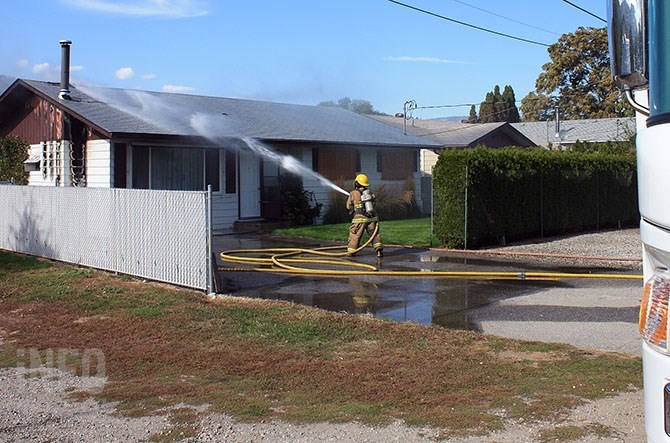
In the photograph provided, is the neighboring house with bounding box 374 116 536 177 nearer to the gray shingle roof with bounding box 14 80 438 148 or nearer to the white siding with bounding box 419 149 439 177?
the white siding with bounding box 419 149 439 177

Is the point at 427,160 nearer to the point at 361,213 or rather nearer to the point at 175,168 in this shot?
the point at 175,168

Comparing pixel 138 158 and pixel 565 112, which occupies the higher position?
pixel 565 112

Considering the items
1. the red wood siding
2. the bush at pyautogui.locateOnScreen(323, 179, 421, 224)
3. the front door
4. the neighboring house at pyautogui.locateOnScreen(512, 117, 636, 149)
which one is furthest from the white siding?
→ the red wood siding

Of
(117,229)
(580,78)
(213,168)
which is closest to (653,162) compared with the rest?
(117,229)

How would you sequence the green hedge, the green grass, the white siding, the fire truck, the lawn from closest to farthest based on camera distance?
the fire truck
the lawn
the green hedge
the green grass
the white siding

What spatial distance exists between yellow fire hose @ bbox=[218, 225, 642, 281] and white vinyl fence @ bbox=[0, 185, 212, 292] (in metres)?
1.83

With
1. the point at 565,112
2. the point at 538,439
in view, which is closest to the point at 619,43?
the point at 538,439

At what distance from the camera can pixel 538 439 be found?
4.95 metres

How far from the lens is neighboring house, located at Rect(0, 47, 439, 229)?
1953cm

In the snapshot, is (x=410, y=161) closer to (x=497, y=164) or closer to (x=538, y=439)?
(x=497, y=164)

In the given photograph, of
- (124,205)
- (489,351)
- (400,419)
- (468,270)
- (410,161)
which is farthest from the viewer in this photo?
(410,161)

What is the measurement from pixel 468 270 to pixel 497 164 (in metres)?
4.43

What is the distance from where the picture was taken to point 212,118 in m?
22.3

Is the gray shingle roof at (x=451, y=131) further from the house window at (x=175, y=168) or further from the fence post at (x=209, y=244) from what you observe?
the fence post at (x=209, y=244)
